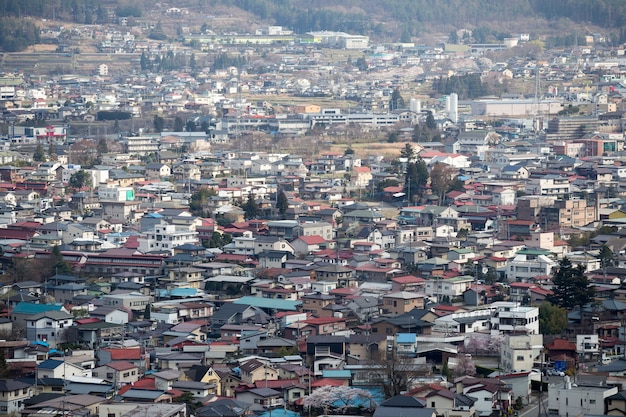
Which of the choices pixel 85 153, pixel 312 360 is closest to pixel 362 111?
pixel 85 153

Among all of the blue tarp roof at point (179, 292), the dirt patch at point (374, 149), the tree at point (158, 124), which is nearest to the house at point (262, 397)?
the blue tarp roof at point (179, 292)

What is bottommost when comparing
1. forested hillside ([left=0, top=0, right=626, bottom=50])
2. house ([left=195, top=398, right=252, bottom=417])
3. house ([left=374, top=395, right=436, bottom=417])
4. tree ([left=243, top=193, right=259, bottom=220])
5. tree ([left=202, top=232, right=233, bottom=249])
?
house ([left=195, top=398, right=252, bottom=417])

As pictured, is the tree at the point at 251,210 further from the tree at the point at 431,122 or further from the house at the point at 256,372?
the tree at the point at 431,122

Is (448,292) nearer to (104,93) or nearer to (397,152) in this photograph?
(397,152)

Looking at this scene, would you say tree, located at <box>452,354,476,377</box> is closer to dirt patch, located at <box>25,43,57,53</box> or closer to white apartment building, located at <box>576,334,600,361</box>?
white apartment building, located at <box>576,334,600,361</box>

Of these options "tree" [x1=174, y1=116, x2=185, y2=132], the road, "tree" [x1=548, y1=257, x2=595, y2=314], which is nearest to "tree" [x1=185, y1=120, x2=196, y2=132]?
"tree" [x1=174, y1=116, x2=185, y2=132]
